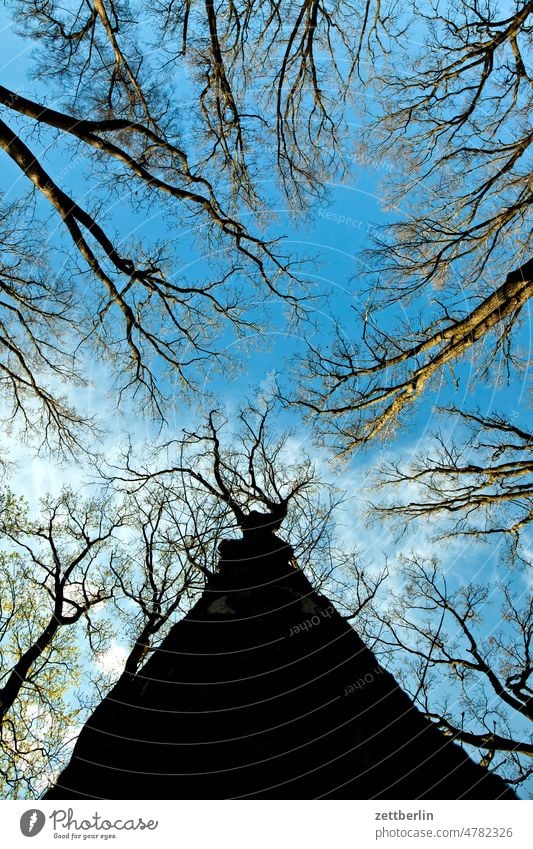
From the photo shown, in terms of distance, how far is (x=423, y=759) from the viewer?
3.78 meters

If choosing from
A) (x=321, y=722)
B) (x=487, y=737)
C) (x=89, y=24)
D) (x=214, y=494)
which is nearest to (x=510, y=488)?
(x=487, y=737)

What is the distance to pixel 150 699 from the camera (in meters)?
4.24

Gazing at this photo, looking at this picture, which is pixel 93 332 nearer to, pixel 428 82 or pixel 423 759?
pixel 428 82

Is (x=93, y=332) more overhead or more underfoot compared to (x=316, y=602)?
more overhead

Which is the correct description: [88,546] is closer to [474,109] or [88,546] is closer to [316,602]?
[316,602]

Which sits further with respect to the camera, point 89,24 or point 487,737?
point 487,737

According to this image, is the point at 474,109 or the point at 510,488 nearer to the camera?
the point at 474,109

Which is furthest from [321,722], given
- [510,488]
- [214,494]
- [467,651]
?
[467,651]

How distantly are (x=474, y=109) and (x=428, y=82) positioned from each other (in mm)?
803

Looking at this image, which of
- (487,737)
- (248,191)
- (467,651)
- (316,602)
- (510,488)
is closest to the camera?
(316,602)

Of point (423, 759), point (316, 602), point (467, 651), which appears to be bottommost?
point (423, 759)
